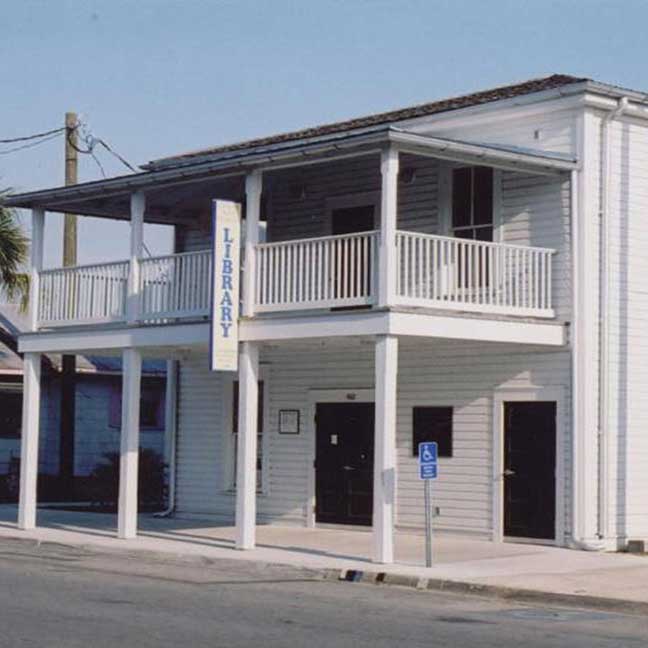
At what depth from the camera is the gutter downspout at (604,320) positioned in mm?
21547

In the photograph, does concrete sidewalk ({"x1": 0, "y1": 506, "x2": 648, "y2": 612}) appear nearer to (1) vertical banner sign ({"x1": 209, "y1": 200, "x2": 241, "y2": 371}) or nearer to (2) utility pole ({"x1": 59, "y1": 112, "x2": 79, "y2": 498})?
(1) vertical banner sign ({"x1": 209, "y1": 200, "x2": 241, "y2": 371})

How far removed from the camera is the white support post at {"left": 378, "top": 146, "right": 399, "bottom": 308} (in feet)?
63.8

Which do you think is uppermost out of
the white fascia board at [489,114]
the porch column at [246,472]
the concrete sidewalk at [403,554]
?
the white fascia board at [489,114]

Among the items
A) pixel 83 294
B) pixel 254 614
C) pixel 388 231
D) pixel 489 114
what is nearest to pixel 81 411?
pixel 83 294

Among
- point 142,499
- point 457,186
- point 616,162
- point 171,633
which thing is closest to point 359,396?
point 457,186

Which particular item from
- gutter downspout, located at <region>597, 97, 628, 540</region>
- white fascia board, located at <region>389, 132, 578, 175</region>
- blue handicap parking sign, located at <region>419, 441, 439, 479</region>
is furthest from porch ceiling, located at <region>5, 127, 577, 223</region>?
blue handicap parking sign, located at <region>419, 441, 439, 479</region>

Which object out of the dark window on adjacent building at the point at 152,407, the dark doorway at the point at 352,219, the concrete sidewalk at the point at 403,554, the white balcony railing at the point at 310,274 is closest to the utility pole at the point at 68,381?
the concrete sidewalk at the point at 403,554

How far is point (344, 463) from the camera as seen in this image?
82.5 feet

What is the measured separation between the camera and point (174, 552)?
20844 mm

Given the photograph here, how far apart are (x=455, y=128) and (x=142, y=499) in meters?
12.9

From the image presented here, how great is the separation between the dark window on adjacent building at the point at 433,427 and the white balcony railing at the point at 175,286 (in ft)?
13.0

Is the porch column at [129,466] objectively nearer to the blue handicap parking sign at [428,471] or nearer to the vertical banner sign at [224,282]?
the vertical banner sign at [224,282]

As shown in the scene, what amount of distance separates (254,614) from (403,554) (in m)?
6.98

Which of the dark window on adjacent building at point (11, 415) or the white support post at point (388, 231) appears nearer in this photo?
the white support post at point (388, 231)
